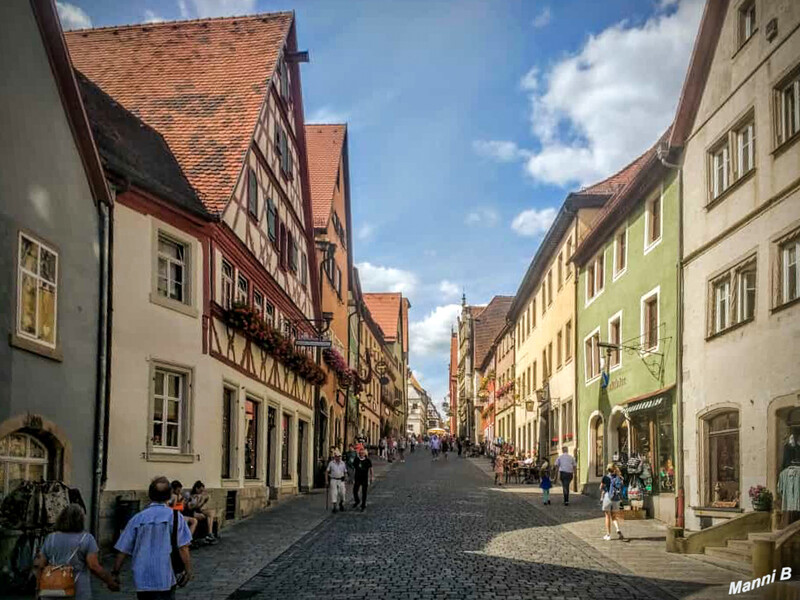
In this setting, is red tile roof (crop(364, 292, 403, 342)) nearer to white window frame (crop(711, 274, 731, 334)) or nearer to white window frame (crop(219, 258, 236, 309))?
white window frame (crop(219, 258, 236, 309))

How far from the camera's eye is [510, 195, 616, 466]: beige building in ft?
105

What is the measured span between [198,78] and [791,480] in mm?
16138

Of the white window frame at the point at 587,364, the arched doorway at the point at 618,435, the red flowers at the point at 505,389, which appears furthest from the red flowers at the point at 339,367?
the red flowers at the point at 505,389

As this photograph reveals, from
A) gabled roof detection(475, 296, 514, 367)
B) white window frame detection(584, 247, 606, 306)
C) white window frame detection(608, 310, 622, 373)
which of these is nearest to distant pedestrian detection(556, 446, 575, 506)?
white window frame detection(608, 310, 622, 373)

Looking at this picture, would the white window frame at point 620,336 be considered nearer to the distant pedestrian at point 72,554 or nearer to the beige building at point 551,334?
the beige building at point 551,334

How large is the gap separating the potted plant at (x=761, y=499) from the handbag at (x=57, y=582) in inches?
432

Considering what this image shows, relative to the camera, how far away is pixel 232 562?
46.4ft

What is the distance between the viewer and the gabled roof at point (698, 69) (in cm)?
1838

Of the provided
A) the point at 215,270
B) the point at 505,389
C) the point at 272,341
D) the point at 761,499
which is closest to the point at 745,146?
Result: the point at 761,499

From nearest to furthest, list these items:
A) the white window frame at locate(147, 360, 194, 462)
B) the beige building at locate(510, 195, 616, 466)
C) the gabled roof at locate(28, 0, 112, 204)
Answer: the gabled roof at locate(28, 0, 112, 204)
the white window frame at locate(147, 360, 194, 462)
the beige building at locate(510, 195, 616, 466)

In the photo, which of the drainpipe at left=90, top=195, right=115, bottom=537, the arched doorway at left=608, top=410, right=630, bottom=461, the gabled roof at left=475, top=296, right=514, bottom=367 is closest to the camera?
the drainpipe at left=90, top=195, right=115, bottom=537

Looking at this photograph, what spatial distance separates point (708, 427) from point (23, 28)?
44.5 feet

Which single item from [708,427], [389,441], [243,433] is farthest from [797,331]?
[389,441]

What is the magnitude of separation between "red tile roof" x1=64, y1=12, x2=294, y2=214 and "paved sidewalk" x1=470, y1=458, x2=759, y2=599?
31.1 feet
